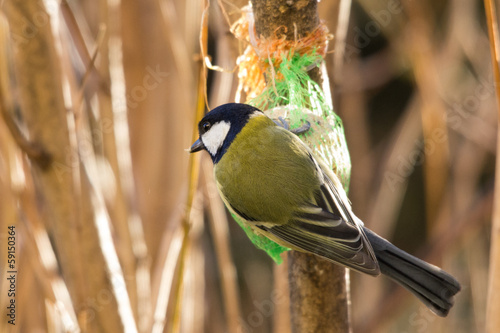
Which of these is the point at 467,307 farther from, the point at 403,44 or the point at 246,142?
the point at 246,142

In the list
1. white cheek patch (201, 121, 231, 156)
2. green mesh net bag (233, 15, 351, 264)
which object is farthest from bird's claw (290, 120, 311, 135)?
white cheek patch (201, 121, 231, 156)

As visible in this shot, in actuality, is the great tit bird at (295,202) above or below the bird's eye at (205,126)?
below

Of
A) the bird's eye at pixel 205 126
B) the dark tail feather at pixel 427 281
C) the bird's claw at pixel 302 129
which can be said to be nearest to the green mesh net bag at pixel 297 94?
the bird's claw at pixel 302 129

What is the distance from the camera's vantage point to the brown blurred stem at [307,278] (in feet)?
3.88

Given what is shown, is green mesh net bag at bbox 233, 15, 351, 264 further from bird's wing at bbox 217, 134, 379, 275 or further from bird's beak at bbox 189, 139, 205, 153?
bird's beak at bbox 189, 139, 205, 153

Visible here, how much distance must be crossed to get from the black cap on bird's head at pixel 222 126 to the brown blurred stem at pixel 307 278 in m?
0.17

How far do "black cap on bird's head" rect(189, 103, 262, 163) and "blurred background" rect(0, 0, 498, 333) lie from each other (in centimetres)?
9

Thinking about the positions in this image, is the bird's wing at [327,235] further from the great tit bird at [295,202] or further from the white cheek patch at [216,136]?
the white cheek patch at [216,136]

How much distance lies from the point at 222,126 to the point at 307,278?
0.39 m

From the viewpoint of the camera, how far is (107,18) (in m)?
1.39

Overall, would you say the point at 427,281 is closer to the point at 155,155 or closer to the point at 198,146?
the point at 198,146

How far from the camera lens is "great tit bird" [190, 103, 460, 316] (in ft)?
3.51

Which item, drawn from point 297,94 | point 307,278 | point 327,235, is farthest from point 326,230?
→ point 297,94

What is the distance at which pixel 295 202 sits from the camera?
3.74 feet
